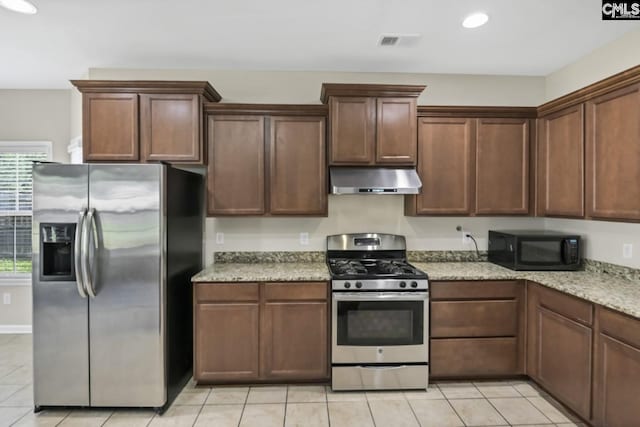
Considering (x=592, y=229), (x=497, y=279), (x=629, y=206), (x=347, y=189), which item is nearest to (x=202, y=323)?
(x=347, y=189)

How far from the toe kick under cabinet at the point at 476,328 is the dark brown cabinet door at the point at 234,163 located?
178 centimetres

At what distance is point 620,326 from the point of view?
2.12 metres

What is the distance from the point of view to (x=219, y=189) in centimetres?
332

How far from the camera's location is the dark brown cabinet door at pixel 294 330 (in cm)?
300

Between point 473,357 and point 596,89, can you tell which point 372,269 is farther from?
point 596,89

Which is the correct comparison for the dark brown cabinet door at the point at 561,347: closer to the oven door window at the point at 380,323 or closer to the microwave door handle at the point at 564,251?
the microwave door handle at the point at 564,251

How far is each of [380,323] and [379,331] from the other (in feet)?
0.21

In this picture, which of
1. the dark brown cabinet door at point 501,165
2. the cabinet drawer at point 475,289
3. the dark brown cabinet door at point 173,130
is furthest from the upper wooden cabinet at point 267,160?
the dark brown cabinet door at point 501,165

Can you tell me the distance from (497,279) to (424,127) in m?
1.47

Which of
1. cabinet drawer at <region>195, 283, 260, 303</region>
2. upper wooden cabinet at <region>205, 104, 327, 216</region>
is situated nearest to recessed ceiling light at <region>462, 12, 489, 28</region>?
upper wooden cabinet at <region>205, 104, 327, 216</region>

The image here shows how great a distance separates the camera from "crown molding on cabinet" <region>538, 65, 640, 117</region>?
7.88ft

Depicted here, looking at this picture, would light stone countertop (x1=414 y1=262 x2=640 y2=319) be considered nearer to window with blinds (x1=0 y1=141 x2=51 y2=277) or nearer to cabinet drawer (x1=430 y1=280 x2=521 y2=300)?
cabinet drawer (x1=430 y1=280 x2=521 y2=300)

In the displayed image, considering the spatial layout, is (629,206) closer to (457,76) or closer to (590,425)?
(590,425)
